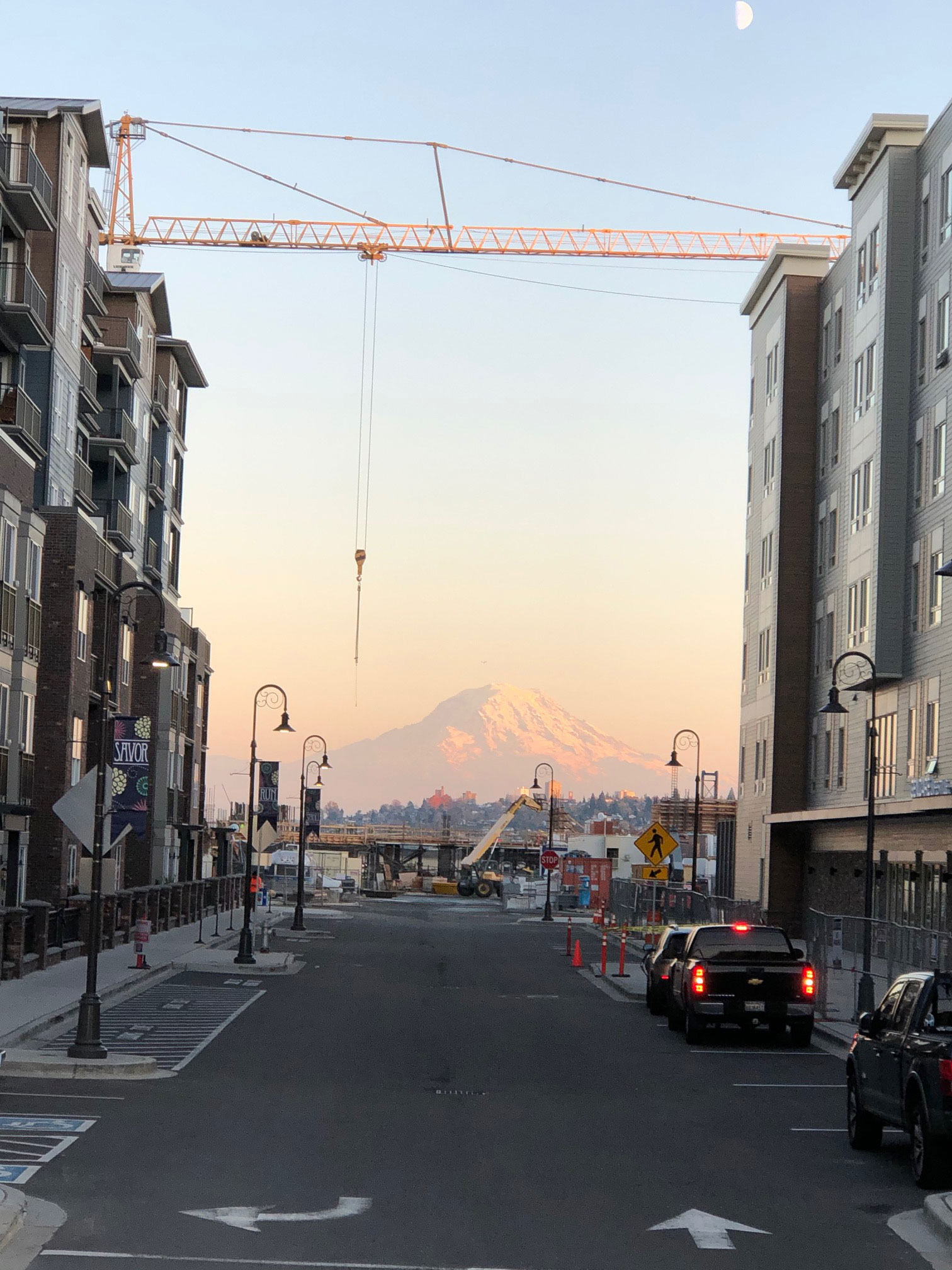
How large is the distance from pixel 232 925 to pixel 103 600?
48.1ft

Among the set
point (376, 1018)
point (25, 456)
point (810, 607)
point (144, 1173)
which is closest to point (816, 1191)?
point (144, 1173)

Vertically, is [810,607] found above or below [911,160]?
below

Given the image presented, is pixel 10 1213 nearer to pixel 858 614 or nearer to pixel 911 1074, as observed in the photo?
pixel 911 1074

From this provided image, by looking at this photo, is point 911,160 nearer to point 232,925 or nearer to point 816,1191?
point 232,925

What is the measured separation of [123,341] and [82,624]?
15.4 meters

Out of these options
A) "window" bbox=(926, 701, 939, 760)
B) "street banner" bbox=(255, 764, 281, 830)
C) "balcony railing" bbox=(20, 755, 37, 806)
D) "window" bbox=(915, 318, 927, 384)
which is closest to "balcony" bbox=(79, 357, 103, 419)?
"street banner" bbox=(255, 764, 281, 830)

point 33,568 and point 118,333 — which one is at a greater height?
point 118,333

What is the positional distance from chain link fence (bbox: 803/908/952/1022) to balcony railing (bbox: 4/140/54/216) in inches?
1045

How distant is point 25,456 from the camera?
41.5 meters

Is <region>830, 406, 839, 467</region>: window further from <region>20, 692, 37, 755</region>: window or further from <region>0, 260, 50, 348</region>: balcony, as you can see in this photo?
<region>20, 692, 37, 755</region>: window

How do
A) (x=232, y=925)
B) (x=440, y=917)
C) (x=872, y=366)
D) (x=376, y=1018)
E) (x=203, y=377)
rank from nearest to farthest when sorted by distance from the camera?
(x=376, y=1018) < (x=872, y=366) < (x=232, y=925) < (x=203, y=377) < (x=440, y=917)

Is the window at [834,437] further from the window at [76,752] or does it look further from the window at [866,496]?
the window at [76,752]

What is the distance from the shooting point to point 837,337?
57625 mm

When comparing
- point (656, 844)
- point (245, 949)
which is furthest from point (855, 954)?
point (245, 949)
